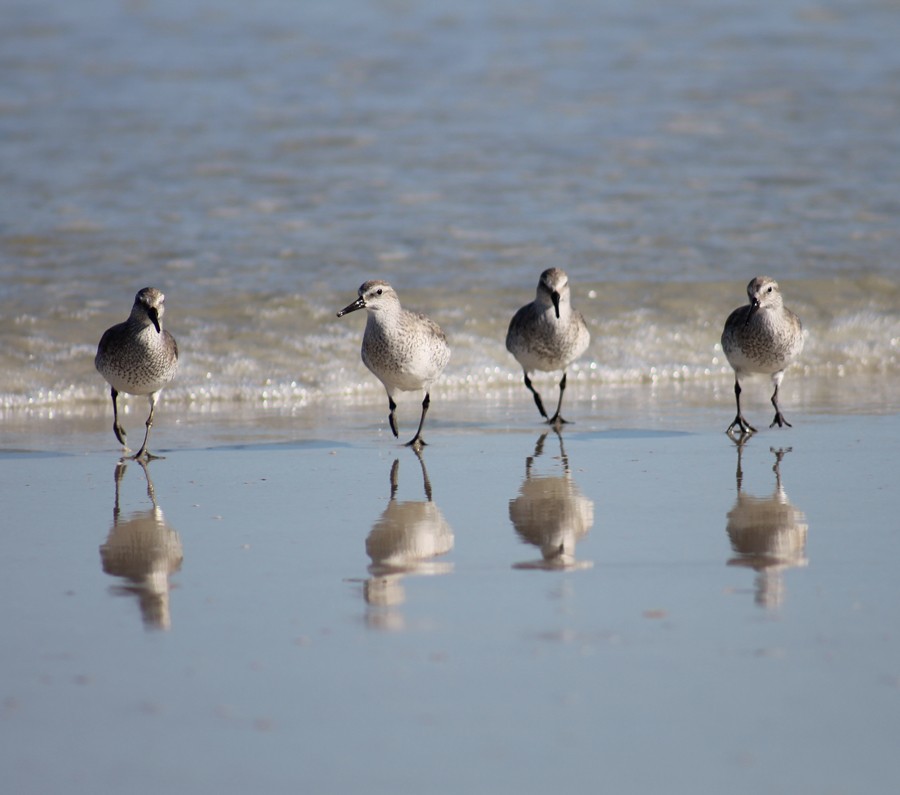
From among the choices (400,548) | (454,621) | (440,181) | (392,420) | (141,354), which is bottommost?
(454,621)

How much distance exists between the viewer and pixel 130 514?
227 inches

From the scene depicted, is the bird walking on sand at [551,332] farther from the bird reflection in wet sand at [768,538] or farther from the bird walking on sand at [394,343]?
the bird reflection in wet sand at [768,538]

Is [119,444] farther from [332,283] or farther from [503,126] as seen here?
[503,126]

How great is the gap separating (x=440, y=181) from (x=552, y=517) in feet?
32.0

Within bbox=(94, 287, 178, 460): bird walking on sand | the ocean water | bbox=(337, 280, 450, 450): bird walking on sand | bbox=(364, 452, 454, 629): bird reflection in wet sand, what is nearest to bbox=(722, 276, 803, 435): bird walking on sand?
the ocean water

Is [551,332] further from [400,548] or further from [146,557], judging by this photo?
[146,557]

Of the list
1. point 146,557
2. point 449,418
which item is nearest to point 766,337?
point 449,418

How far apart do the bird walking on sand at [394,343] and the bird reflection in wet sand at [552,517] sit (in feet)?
4.44

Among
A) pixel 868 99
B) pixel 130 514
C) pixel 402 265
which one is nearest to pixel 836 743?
pixel 130 514

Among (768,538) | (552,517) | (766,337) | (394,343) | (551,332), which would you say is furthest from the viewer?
(551,332)

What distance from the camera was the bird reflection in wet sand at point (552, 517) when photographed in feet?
16.0

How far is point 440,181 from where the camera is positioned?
14.9 metres

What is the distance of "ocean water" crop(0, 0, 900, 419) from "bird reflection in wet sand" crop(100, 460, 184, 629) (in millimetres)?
3300

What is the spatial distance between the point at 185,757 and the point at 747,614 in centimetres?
181
